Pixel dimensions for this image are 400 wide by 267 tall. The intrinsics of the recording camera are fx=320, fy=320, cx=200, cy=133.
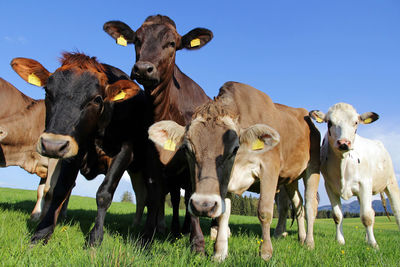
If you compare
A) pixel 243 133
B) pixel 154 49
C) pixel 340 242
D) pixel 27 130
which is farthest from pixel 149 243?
pixel 27 130

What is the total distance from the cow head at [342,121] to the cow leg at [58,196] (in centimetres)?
458

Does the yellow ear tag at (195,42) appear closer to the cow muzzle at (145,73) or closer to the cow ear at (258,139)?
the cow muzzle at (145,73)

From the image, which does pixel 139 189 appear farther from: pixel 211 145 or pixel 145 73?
pixel 211 145

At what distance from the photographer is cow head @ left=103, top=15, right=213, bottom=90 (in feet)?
14.7

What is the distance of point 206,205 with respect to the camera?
313 centimetres

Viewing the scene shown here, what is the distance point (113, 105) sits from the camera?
16.1ft

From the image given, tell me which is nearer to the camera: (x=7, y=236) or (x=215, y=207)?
(x=215, y=207)

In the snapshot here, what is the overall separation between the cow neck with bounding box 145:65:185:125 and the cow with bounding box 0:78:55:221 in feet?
14.7

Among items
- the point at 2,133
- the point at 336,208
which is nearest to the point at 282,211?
the point at 336,208

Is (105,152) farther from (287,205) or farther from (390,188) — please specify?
(390,188)

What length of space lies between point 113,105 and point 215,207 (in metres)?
2.54

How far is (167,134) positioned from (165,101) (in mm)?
1180

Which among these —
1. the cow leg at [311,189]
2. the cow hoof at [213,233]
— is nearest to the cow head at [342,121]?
the cow leg at [311,189]

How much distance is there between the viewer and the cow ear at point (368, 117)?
6.76 m
